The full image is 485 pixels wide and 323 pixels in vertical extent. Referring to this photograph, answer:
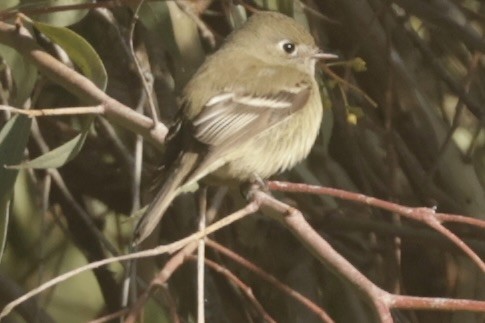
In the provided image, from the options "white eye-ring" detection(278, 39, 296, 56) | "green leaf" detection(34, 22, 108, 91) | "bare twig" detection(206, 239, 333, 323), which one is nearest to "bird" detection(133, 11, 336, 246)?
"white eye-ring" detection(278, 39, 296, 56)

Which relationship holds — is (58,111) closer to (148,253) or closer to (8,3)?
(148,253)

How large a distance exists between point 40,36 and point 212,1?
657mm

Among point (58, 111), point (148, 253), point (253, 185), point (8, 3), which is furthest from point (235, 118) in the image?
point (148, 253)

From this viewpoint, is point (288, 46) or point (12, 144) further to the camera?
point (288, 46)

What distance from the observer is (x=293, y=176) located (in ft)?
12.5

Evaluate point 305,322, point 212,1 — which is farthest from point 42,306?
point 212,1

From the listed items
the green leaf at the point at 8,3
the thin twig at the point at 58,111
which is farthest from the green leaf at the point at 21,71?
the thin twig at the point at 58,111

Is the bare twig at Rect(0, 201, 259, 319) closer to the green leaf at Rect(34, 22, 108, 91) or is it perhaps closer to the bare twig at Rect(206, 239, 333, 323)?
the bare twig at Rect(206, 239, 333, 323)

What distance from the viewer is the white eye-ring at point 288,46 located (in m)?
3.73

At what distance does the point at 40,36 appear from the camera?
3588mm

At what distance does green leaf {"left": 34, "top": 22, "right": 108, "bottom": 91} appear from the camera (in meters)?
2.71

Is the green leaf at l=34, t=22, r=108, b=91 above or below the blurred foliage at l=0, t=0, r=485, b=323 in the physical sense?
above

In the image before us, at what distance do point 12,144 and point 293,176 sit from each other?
3.59ft

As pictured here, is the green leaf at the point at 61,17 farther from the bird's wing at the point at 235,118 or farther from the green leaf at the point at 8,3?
the bird's wing at the point at 235,118
